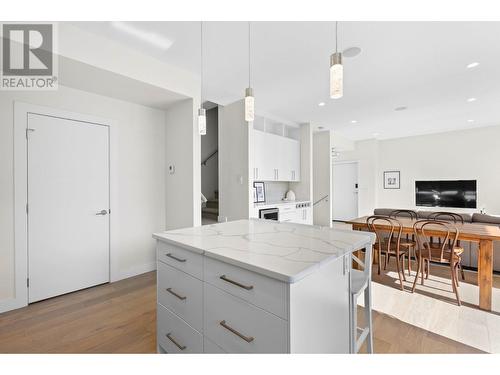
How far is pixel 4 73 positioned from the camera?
2.28m

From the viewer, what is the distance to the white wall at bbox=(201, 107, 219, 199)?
523 centimetres

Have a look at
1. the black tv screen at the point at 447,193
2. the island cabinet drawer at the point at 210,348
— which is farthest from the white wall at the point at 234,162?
the black tv screen at the point at 447,193

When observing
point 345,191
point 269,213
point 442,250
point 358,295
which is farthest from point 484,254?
point 345,191

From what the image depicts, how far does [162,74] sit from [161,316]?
234cm

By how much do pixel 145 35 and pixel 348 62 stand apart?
208cm

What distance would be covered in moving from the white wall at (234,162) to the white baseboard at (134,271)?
134 cm

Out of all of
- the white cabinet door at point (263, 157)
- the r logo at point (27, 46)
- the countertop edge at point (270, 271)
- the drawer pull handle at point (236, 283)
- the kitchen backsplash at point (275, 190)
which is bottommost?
the drawer pull handle at point (236, 283)

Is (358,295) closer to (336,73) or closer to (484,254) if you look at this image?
(336,73)

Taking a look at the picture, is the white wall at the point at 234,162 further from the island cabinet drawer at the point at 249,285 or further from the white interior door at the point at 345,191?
the white interior door at the point at 345,191

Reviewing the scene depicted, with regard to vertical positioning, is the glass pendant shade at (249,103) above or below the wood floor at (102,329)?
above

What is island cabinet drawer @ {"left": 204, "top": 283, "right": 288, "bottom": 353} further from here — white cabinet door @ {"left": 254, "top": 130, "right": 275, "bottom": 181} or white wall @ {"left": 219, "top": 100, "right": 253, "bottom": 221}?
white cabinet door @ {"left": 254, "top": 130, "right": 275, "bottom": 181}

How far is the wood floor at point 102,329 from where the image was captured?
1.82 metres

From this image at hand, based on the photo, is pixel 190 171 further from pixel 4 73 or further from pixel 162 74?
pixel 4 73
